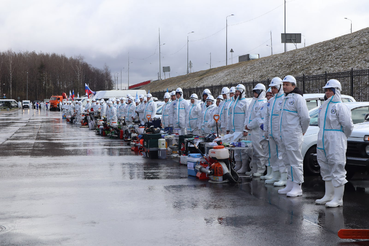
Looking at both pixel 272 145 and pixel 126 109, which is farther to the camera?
pixel 126 109

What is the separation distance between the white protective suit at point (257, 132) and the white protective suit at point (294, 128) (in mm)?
1679

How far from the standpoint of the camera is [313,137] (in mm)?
10273

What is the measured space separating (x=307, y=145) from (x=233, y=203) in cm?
325

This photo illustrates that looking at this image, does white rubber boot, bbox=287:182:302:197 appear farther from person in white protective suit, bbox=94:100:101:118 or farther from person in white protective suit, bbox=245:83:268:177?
person in white protective suit, bbox=94:100:101:118

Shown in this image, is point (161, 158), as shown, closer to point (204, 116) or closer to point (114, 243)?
point (204, 116)

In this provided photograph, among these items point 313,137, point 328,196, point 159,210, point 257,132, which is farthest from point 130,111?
point 328,196

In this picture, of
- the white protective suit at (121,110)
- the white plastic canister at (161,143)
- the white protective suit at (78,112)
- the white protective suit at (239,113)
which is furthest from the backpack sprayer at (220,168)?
the white protective suit at (78,112)

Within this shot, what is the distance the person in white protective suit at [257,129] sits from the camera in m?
10.3

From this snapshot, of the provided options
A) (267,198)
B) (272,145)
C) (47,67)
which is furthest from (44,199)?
(47,67)

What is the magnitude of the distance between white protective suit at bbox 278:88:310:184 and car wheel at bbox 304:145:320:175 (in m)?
2.12

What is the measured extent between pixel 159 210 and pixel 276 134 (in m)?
2.98

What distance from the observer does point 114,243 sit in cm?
550

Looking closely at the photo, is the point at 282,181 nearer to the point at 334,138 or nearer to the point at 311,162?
the point at 311,162

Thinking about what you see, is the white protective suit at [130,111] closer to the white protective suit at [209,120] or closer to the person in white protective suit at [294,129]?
the white protective suit at [209,120]
